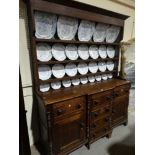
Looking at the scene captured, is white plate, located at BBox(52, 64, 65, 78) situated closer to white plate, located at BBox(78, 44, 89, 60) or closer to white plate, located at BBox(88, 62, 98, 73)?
white plate, located at BBox(78, 44, 89, 60)

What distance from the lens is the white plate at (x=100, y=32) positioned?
7.06 feet

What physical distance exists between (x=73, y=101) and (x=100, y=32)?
46.8 inches

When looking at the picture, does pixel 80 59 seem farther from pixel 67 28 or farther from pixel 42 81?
pixel 42 81

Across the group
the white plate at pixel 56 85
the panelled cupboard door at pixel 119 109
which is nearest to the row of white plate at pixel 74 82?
the white plate at pixel 56 85

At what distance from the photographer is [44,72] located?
181 cm

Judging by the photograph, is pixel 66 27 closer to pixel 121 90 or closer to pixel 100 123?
pixel 121 90

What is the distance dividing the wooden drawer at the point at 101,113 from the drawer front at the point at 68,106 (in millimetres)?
227

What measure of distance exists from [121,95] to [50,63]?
4.14 ft

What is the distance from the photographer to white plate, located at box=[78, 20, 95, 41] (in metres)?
1.97

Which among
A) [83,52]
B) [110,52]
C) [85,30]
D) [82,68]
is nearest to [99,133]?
[82,68]

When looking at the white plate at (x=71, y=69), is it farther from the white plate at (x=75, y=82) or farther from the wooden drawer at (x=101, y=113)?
the wooden drawer at (x=101, y=113)
